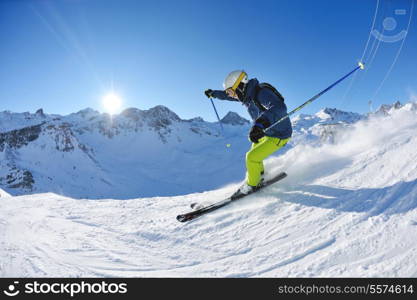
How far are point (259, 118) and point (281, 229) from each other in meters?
2.17

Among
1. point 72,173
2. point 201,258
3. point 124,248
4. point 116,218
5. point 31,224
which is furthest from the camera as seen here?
point 72,173

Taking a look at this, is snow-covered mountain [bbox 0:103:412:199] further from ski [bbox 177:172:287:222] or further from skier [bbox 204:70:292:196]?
skier [bbox 204:70:292:196]

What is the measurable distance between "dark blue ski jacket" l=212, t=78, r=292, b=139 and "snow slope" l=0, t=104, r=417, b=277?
1212 mm

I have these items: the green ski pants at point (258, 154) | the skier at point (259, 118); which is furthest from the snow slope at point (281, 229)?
the skier at point (259, 118)

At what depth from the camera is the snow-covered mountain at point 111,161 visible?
116250 millimetres

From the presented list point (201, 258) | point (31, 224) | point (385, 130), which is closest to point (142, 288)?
point (201, 258)

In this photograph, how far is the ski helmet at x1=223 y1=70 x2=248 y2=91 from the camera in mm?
6027

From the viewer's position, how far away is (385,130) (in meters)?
6.58

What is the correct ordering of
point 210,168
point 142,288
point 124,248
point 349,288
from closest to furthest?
1. point 349,288
2. point 142,288
3. point 124,248
4. point 210,168

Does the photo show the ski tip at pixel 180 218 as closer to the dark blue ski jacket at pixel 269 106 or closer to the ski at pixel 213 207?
the ski at pixel 213 207

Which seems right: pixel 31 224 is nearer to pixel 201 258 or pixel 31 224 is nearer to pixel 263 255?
pixel 201 258

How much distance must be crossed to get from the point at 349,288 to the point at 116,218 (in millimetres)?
5376

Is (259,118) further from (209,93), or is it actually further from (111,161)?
(111,161)

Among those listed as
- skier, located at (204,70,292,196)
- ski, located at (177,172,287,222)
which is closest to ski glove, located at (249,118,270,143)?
skier, located at (204,70,292,196)
